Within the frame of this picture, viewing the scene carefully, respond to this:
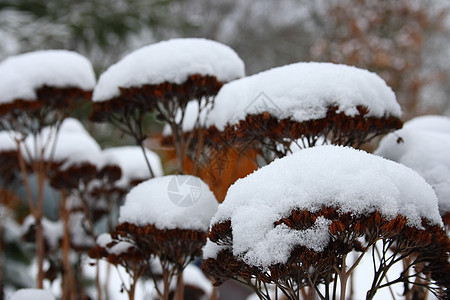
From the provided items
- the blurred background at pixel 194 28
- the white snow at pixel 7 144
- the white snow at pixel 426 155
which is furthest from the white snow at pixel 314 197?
the blurred background at pixel 194 28

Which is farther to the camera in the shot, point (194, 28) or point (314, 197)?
point (194, 28)

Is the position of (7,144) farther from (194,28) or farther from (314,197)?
(194,28)

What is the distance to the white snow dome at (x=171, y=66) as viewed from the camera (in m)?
2.53

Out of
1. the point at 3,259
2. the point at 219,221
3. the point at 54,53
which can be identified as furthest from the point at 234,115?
the point at 3,259

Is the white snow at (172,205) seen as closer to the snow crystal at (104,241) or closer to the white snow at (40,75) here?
the snow crystal at (104,241)

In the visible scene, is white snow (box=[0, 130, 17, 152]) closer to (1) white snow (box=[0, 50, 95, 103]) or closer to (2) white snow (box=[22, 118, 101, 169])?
(2) white snow (box=[22, 118, 101, 169])

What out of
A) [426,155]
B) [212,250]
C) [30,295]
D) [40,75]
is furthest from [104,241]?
[426,155]

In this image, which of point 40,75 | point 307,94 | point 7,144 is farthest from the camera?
point 7,144

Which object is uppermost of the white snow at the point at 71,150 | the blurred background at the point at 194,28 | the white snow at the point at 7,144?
the blurred background at the point at 194,28

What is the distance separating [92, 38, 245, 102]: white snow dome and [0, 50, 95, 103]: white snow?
505 mm

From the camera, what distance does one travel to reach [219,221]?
5.57 feet

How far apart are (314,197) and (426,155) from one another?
1197 mm

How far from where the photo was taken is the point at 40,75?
3170 millimetres

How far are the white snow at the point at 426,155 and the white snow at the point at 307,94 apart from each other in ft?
0.83
